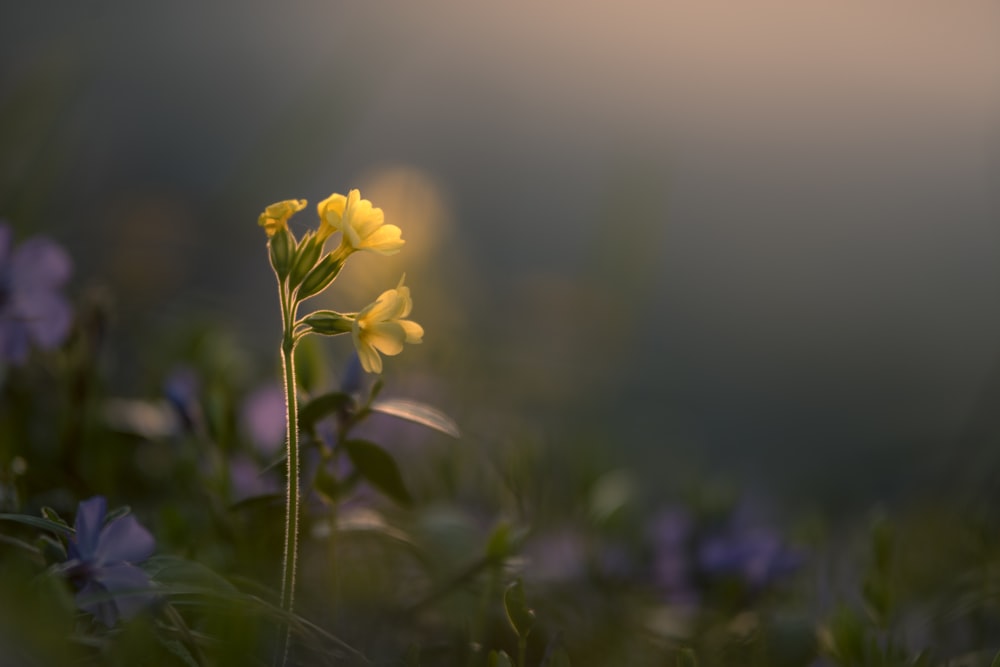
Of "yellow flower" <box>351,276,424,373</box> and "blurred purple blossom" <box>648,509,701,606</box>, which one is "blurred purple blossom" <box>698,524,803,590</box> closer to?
"blurred purple blossom" <box>648,509,701,606</box>

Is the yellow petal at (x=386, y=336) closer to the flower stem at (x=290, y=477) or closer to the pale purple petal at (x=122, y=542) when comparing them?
the flower stem at (x=290, y=477)

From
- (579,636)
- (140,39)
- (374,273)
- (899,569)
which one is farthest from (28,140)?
(140,39)

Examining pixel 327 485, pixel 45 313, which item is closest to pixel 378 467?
pixel 327 485

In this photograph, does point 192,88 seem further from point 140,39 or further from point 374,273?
point 374,273

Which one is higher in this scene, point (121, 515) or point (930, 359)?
point (121, 515)

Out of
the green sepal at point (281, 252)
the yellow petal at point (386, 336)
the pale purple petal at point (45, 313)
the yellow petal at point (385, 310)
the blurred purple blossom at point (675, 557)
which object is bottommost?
the blurred purple blossom at point (675, 557)

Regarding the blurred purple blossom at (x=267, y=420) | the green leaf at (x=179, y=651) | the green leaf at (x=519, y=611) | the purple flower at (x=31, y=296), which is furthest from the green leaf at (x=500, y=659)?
the purple flower at (x=31, y=296)
